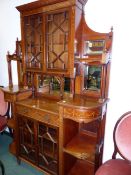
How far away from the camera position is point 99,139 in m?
1.71

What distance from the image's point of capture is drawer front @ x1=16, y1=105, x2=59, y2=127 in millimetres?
1710

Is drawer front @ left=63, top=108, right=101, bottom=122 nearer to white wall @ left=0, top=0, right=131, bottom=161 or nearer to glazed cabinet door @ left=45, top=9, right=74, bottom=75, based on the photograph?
white wall @ left=0, top=0, right=131, bottom=161

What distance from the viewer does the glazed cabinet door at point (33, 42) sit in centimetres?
189

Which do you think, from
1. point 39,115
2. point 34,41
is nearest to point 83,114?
point 39,115

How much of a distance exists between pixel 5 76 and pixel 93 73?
1820mm

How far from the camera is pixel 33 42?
6.55 feet

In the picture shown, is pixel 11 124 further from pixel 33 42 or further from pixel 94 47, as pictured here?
pixel 94 47

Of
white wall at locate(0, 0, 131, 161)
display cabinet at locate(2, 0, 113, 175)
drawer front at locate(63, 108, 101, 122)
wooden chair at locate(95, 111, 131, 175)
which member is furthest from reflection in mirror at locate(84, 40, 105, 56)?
wooden chair at locate(95, 111, 131, 175)

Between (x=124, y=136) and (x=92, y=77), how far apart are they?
2.47 ft

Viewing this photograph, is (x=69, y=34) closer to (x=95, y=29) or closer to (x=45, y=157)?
(x=95, y=29)

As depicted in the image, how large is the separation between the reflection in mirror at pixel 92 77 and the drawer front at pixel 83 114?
0.37m

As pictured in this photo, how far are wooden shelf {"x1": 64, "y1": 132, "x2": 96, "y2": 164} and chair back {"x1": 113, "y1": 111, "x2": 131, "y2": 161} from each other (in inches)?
13.2

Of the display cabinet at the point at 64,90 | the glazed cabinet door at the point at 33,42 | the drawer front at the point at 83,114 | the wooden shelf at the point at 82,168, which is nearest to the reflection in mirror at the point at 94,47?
the display cabinet at the point at 64,90

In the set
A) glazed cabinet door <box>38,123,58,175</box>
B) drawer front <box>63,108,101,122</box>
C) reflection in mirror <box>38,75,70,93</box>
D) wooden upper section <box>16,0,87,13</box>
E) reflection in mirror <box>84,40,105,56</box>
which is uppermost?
wooden upper section <box>16,0,87,13</box>
